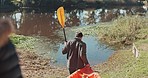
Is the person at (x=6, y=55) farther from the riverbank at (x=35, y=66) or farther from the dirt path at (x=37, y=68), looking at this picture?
the dirt path at (x=37, y=68)

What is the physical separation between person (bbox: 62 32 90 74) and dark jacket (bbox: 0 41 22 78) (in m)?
4.83

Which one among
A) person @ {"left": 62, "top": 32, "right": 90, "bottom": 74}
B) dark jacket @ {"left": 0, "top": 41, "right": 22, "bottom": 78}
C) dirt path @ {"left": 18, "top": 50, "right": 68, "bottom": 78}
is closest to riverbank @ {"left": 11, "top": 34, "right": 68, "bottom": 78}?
dirt path @ {"left": 18, "top": 50, "right": 68, "bottom": 78}

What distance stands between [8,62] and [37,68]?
11.0 m

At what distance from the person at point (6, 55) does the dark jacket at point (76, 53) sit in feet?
16.2

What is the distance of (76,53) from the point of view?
6.98m

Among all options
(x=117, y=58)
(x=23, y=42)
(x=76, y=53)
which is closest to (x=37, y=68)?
(x=117, y=58)

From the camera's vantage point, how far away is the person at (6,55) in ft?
5.84

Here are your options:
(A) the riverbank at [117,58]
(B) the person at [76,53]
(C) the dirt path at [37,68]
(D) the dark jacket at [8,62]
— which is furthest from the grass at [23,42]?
(D) the dark jacket at [8,62]

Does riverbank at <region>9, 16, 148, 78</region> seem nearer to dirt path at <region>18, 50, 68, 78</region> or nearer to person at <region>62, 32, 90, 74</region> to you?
dirt path at <region>18, 50, 68, 78</region>

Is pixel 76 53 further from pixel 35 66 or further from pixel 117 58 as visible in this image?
pixel 117 58

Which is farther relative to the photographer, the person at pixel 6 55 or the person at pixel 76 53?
the person at pixel 76 53

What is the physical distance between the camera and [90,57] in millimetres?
15812

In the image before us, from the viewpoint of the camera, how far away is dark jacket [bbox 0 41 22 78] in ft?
5.86

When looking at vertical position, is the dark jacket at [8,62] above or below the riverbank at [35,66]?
above
